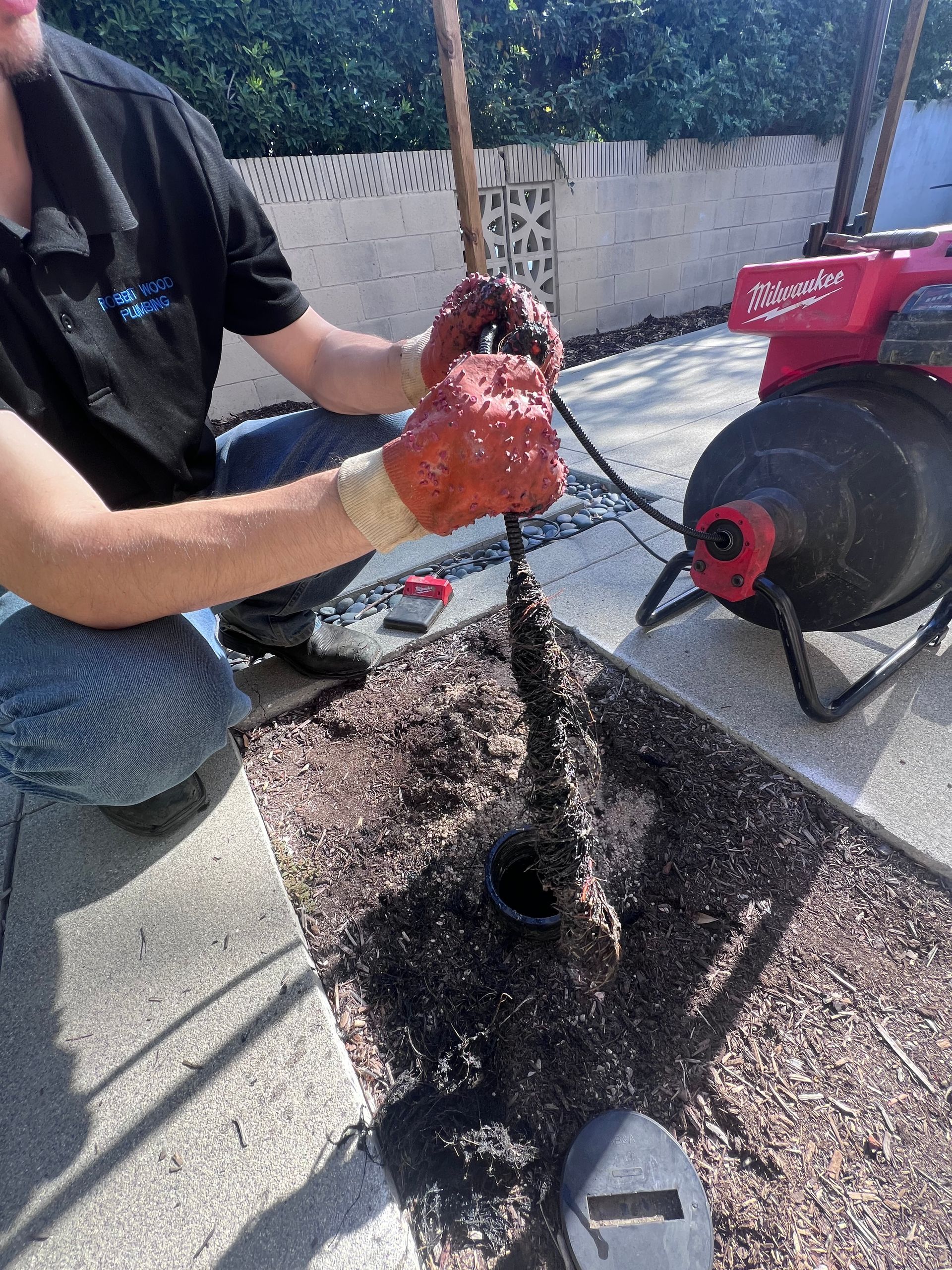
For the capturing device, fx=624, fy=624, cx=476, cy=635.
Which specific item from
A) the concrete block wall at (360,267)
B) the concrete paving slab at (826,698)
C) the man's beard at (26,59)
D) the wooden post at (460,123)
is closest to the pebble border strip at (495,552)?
the concrete paving slab at (826,698)

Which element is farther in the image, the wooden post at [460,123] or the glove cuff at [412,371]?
the wooden post at [460,123]

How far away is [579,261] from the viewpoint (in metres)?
5.73

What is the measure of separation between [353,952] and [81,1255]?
0.56 metres

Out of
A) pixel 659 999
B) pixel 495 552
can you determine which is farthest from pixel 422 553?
pixel 659 999

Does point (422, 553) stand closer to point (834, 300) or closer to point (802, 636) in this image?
point (802, 636)

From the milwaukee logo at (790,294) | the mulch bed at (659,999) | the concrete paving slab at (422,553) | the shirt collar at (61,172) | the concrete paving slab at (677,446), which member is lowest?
the concrete paving slab at (677,446)

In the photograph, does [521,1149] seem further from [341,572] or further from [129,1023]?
[341,572]

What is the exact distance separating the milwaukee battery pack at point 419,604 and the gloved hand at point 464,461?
120cm

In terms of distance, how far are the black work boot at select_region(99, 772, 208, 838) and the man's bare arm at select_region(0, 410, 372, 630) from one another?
2.13 feet

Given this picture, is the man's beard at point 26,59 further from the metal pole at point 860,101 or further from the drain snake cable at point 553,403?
the metal pole at point 860,101

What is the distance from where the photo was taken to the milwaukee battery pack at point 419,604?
2217 mm

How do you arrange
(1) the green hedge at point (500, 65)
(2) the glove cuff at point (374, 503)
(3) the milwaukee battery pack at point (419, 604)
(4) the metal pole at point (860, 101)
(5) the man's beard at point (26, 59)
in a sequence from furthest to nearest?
(1) the green hedge at point (500, 65), (4) the metal pole at point (860, 101), (3) the milwaukee battery pack at point (419, 604), (5) the man's beard at point (26, 59), (2) the glove cuff at point (374, 503)

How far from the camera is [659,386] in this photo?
450 cm

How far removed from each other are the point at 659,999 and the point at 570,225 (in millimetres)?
6154
